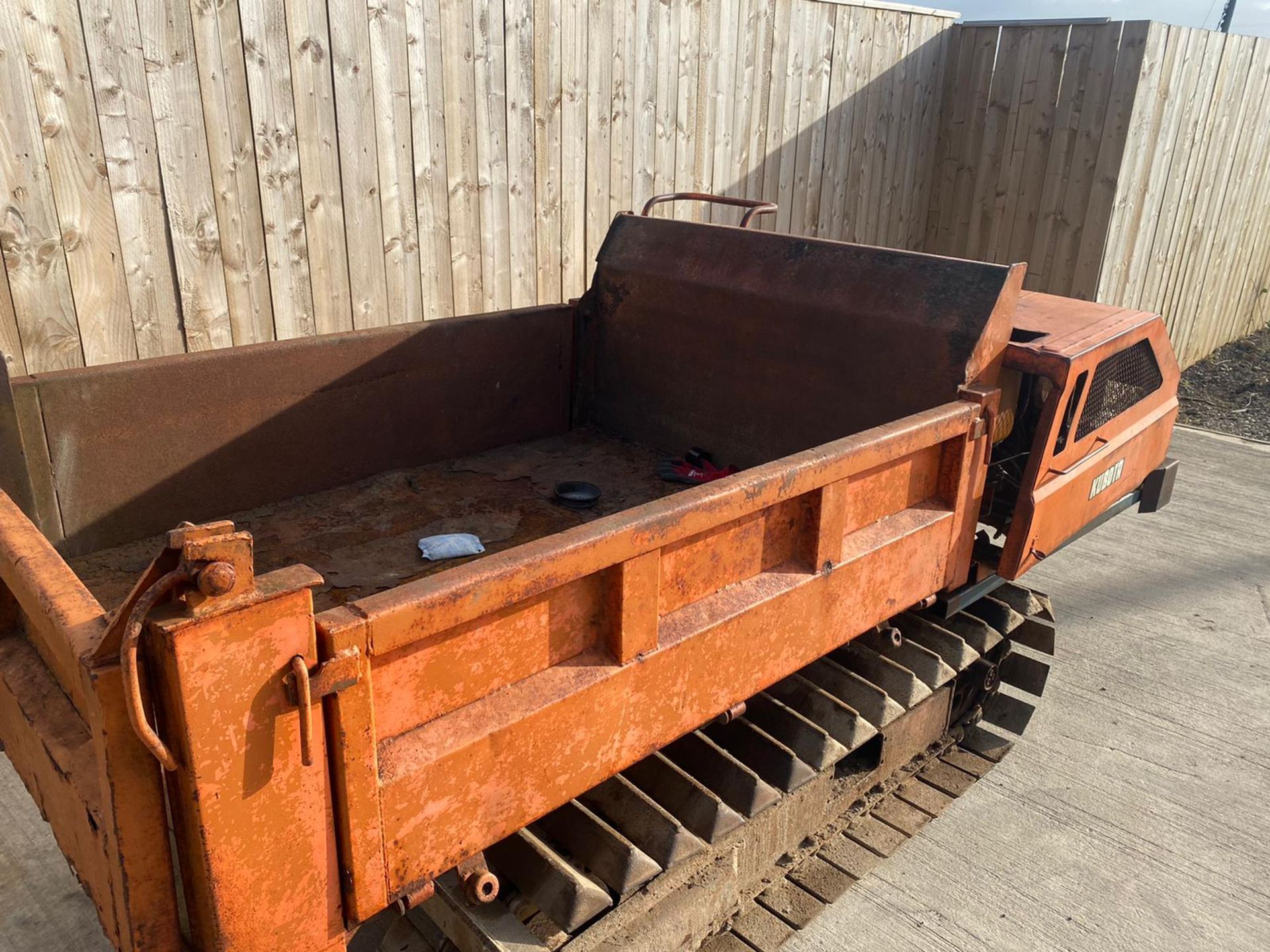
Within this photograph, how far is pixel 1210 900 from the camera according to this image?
10.3 feet

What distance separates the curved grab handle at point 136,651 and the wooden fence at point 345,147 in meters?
2.92

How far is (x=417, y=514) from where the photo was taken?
365cm

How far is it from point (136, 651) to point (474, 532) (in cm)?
216

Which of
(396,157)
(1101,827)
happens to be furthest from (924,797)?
(396,157)

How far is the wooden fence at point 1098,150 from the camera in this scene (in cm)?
738

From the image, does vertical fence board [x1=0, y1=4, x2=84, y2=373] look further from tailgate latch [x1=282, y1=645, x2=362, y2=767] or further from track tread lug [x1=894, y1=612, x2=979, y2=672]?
track tread lug [x1=894, y1=612, x2=979, y2=672]

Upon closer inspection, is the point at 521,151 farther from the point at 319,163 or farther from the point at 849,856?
the point at 849,856

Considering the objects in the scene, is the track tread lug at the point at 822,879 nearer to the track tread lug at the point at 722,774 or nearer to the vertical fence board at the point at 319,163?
the track tread lug at the point at 722,774

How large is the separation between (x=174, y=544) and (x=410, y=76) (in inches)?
152

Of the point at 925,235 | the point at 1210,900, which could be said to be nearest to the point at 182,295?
the point at 1210,900

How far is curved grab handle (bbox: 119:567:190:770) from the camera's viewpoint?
1363 millimetres

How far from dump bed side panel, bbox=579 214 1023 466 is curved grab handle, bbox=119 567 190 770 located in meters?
2.37

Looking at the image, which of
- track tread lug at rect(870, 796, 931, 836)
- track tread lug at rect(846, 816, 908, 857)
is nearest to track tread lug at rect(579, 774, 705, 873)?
track tread lug at rect(846, 816, 908, 857)

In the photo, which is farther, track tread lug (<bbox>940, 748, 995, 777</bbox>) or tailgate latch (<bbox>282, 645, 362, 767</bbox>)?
track tread lug (<bbox>940, 748, 995, 777</bbox>)
